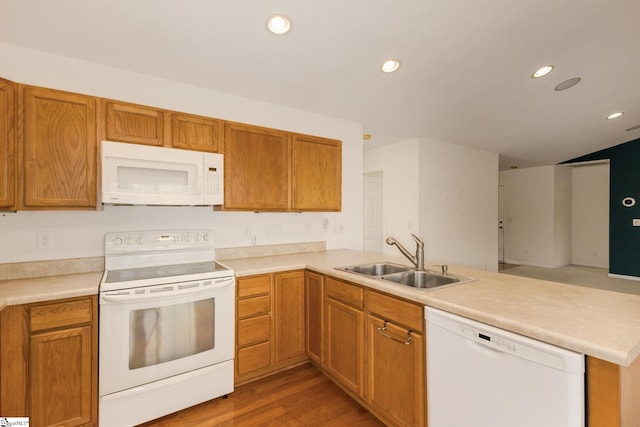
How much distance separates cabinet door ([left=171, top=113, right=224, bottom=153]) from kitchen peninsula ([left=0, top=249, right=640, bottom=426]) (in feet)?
3.52

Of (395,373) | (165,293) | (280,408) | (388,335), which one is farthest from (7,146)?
(395,373)

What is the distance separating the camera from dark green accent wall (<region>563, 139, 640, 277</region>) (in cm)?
594

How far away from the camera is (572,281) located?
18.8 feet

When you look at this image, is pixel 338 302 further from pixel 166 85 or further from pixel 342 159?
pixel 166 85

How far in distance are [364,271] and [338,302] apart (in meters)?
0.39

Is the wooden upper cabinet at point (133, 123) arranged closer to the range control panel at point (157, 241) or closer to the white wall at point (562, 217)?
the range control panel at point (157, 241)

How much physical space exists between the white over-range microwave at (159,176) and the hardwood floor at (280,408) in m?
1.46

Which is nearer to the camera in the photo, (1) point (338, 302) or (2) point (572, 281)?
(1) point (338, 302)

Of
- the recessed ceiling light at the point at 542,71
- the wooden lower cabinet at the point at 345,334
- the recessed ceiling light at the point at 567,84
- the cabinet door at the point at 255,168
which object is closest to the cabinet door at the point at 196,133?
the cabinet door at the point at 255,168

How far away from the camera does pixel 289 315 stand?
247 cm

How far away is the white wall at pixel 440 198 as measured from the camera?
14.9 ft

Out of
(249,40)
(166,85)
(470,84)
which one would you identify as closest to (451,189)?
(470,84)

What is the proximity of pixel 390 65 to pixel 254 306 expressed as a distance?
232 cm

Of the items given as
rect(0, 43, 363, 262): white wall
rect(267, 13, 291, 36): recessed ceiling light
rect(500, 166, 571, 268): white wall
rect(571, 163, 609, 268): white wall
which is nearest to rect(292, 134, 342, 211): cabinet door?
rect(0, 43, 363, 262): white wall
